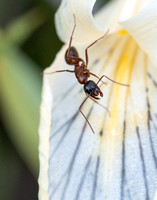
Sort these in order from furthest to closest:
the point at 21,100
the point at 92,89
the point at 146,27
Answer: the point at 21,100 → the point at 92,89 → the point at 146,27

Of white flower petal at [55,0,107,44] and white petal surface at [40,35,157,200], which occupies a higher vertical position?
white flower petal at [55,0,107,44]

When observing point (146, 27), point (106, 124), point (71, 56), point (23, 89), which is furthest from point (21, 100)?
point (146, 27)

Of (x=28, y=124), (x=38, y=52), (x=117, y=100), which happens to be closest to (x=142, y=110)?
(x=117, y=100)

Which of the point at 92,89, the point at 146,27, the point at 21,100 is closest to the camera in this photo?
the point at 146,27

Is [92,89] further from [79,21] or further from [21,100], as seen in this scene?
[21,100]

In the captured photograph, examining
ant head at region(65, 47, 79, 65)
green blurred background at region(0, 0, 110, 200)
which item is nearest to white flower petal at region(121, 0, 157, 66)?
ant head at region(65, 47, 79, 65)

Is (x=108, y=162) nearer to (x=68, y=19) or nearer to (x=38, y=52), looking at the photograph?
(x=68, y=19)

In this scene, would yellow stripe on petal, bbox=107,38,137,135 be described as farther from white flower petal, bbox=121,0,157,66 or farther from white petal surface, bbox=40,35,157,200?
white flower petal, bbox=121,0,157,66
